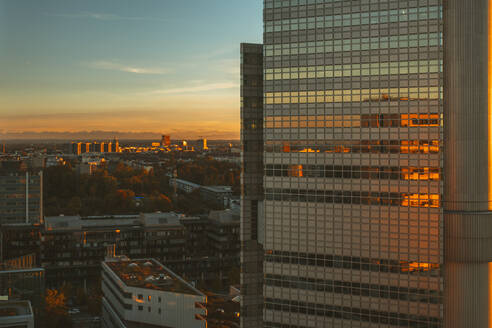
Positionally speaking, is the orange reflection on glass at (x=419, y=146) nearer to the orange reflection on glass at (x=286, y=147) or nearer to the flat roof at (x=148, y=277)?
the orange reflection on glass at (x=286, y=147)

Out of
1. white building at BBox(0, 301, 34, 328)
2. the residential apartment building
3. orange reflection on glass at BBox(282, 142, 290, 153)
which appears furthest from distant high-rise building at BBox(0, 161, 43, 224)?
orange reflection on glass at BBox(282, 142, 290, 153)

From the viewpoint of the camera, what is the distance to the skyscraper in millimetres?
22016

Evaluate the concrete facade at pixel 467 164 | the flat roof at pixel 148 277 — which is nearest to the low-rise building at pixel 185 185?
the flat roof at pixel 148 277

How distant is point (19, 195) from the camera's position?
68.2 metres

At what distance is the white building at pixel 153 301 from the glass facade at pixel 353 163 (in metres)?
11.3

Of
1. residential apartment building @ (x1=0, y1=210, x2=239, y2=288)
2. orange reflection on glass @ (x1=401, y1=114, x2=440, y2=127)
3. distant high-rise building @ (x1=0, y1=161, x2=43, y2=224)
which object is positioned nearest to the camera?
orange reflection on glass @ (x1=401, y1=114, x2=440, y2=127)

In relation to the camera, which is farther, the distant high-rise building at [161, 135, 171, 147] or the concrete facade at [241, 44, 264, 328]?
the distant high-rise building at [161, 135, 171, 147]

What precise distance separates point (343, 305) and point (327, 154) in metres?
6.50

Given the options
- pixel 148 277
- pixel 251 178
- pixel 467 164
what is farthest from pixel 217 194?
pixel 467 164

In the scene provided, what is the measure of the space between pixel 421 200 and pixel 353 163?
10.3ft

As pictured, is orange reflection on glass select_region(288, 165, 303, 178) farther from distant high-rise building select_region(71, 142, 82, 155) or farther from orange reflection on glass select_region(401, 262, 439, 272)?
distant high-rise building select_region(71, 142, 82, 155)

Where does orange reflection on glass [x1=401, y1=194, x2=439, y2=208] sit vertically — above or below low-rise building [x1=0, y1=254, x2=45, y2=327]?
above

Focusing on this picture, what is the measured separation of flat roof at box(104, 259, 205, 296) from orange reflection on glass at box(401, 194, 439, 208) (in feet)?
57.0

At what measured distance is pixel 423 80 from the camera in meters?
21.9
